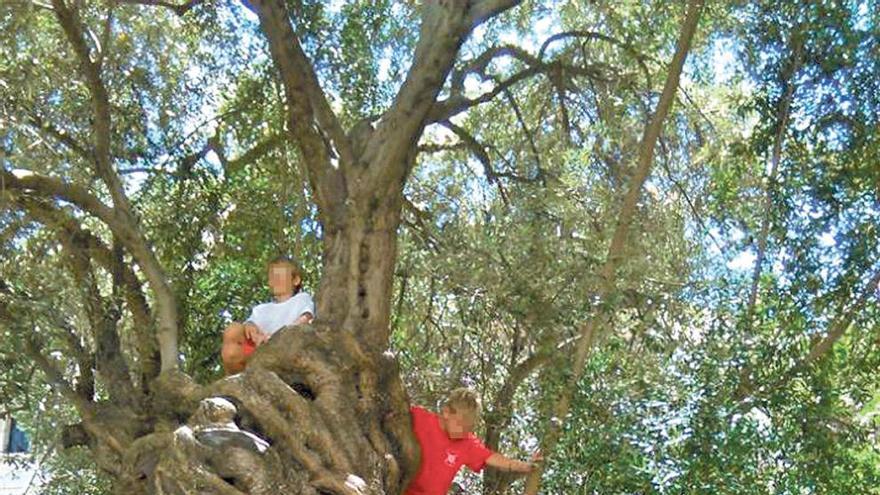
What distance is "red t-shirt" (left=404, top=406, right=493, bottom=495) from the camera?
6.47 meters

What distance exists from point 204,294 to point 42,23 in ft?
9.22

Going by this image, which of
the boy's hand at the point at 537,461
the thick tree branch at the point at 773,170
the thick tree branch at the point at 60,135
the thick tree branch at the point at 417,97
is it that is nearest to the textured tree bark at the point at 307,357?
the thick tree branch at the point at 417,97

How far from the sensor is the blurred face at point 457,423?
21.2ft

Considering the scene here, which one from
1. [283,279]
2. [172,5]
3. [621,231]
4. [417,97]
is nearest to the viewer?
[283,279]

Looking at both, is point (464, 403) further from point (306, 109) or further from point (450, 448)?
point (306, 109)

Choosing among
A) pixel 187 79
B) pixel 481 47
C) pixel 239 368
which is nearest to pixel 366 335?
pixel 239 368

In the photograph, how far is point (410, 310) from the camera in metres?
10.7

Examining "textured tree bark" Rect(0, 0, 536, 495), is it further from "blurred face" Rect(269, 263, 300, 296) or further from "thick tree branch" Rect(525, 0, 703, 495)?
"thick tree branch" Rect(525, 0, 703, 495)

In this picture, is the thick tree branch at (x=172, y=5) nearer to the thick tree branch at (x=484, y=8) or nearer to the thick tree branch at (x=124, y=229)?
the thick tree branch at (x=124, y=229)

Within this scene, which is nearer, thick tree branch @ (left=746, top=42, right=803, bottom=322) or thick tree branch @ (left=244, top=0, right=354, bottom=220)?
thick tree branch @ (left=746, top=42, right=803, bottom=322)

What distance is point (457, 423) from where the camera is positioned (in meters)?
6.53

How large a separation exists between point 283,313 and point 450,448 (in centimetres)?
119

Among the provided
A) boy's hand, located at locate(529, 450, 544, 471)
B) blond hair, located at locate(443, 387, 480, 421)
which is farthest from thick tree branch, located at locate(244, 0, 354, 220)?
boy's hand, located at locate(529, 450, 544, 471)

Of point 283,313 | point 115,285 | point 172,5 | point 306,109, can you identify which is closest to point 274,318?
point 283,313
